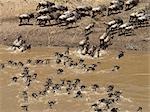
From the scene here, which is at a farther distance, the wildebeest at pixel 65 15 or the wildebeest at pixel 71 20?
the wildebeest at pixel 65 15

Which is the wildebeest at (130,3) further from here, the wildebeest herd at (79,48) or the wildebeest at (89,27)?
the wildebeest at (89,27)

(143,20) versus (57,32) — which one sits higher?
(143,20)

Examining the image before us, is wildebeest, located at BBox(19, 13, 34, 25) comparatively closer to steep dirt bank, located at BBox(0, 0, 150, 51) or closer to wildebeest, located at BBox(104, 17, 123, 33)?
steep dirt bank, located at BBox(0, 0, 150, 51)

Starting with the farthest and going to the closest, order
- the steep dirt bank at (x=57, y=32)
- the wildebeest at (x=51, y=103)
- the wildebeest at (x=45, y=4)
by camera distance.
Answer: the wildebeest at (x=45, y=4) < the steep dirt bank at (x=57, y=32) < the wildebeest at (x=51, y=103)

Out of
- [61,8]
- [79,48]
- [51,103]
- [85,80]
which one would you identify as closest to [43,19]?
[61,8]

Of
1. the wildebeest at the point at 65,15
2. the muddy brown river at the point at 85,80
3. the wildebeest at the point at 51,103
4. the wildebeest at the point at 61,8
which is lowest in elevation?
A: the wildebeest at the point at 51,103

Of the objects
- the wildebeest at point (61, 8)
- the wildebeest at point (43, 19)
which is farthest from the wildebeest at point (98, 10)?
the wildebeest at point (43, 19)

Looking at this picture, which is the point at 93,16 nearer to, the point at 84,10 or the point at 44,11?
the point at 84,10
